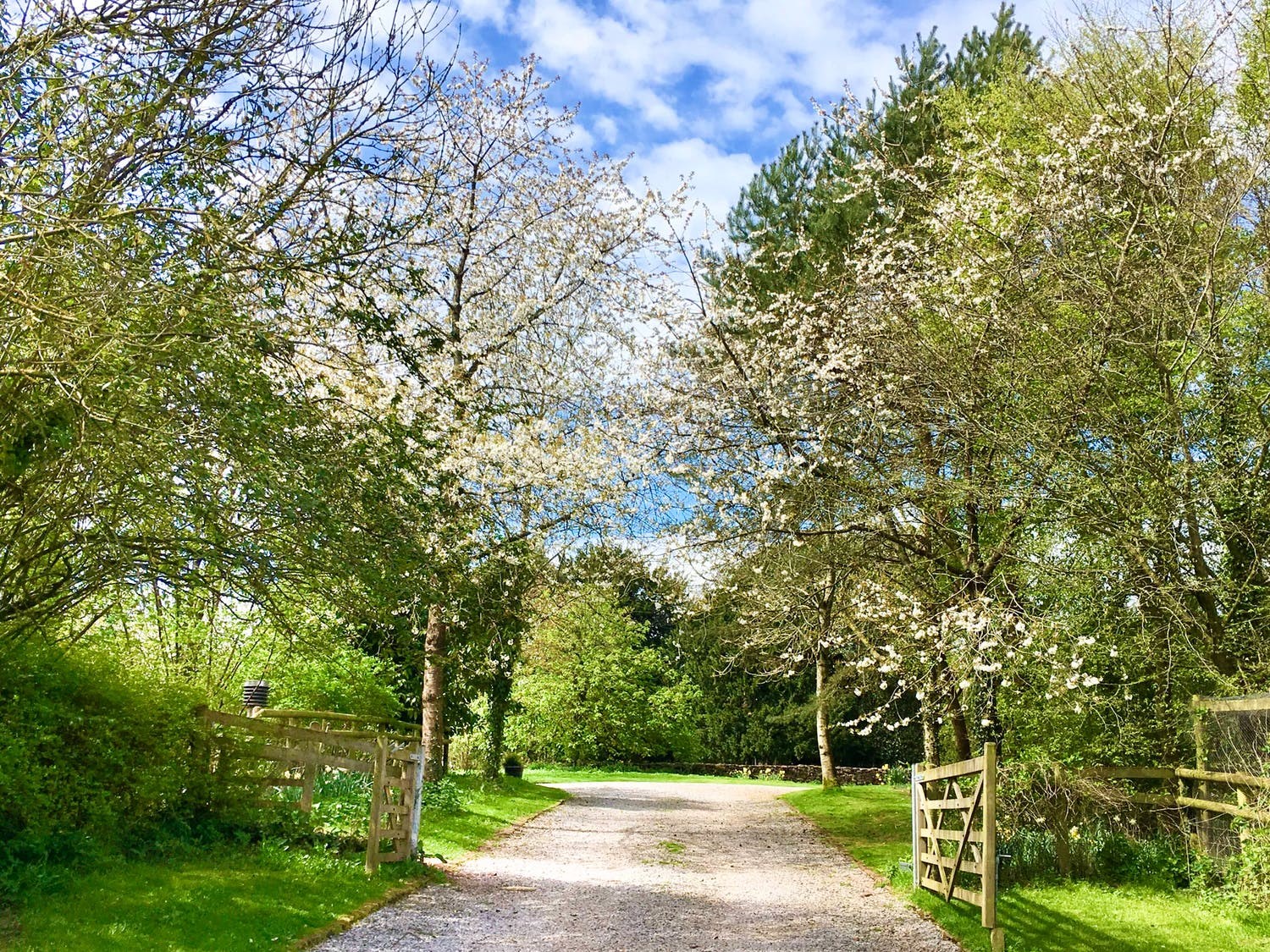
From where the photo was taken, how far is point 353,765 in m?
9.70

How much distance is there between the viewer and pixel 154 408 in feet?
19.8

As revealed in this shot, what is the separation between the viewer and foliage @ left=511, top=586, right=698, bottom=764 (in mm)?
31203

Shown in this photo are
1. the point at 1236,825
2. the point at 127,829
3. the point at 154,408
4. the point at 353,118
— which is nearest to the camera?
the point at 154,408

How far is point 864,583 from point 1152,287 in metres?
5.00

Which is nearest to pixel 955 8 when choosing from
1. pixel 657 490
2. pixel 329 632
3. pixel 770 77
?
pixel 770 77

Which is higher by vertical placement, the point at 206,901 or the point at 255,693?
the point at 255,693

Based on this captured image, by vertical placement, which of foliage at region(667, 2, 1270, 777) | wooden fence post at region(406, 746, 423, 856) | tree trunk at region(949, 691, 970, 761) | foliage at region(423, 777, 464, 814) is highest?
foliage at region(667, 2, 1270, 777)

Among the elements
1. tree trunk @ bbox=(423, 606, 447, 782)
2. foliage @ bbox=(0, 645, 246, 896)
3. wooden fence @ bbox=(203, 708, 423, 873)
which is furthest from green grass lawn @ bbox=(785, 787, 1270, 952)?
tree trunk @ bbox=(423, 606, 447, 782)

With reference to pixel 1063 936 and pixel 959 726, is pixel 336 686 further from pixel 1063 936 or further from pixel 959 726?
pixel 1063 936

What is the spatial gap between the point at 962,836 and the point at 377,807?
4.96 metres

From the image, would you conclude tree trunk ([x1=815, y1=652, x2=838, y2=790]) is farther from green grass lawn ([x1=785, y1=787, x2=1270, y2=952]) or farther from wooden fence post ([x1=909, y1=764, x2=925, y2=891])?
wooden fence post ([x1=909, y1=764, x2=925, y2=891])

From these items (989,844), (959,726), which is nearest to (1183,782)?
(959,726)

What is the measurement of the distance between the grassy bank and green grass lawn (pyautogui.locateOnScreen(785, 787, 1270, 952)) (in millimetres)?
4641

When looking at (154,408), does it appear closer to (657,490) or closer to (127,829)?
(127,829)
